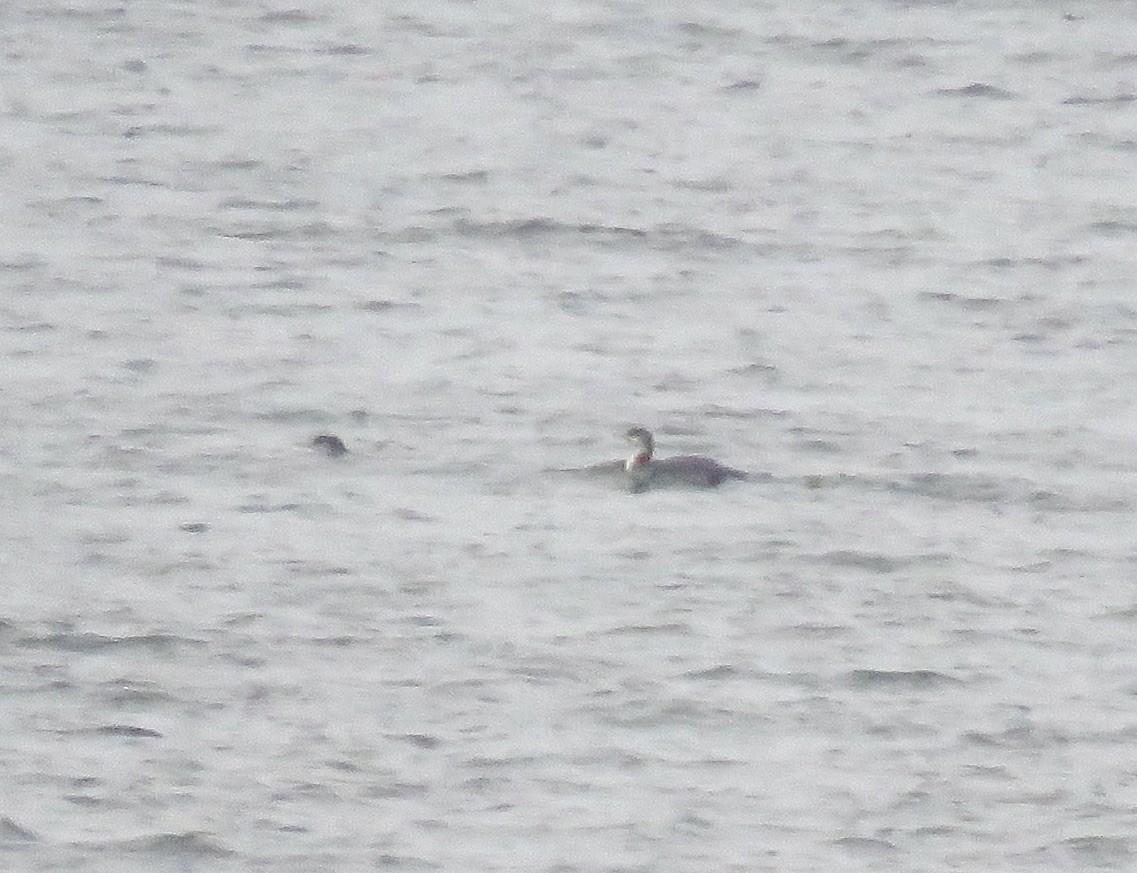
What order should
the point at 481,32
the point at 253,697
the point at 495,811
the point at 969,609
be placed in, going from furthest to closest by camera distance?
the point at 481,32, the point at 969,609, the point at 253,697, the point at 495,811

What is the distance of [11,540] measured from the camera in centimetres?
1318

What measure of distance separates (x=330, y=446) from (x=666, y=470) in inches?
68.3

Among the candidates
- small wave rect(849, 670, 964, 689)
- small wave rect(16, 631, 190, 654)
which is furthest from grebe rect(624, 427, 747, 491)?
small wave rect(16, 631, 190, 654)

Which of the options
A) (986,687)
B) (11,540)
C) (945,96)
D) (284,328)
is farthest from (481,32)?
(986,687)

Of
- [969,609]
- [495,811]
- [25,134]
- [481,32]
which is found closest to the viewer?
[495,811]

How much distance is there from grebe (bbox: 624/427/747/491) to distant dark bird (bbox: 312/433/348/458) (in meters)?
1.43

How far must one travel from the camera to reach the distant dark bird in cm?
1446

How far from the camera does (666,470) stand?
14.0 m

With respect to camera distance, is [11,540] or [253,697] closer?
[253,697]

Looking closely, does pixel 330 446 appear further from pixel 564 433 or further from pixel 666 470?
pixel 666 470

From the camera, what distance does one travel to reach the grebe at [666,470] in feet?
45.9

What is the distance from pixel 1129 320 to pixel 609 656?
602cm

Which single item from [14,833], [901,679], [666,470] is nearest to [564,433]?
[666,470]

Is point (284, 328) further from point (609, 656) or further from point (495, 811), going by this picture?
point (495, 811)
